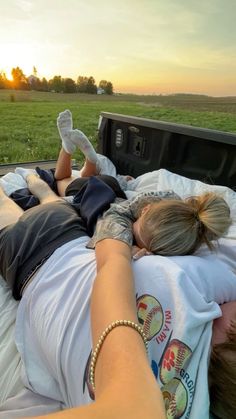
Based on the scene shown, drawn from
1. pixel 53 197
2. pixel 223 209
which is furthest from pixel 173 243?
pixel 53 197

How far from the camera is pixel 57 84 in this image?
7.56m

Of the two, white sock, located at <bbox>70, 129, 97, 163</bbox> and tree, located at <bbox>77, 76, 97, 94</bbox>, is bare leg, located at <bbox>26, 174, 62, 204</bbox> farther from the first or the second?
tree, located at <bbox>77, 76, 97, 94</bbox>

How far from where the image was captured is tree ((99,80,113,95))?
7160 mm

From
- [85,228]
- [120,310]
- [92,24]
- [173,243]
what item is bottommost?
[85,228]

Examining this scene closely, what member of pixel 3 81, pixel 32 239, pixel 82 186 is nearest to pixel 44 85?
pixel 3 81

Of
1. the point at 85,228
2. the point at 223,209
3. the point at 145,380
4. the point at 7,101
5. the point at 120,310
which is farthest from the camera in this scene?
the point at 7,101

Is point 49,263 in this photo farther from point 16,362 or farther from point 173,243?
point 173,243

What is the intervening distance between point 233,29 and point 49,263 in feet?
20.6

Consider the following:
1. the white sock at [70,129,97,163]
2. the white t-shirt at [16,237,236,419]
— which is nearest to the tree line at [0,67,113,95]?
the white sock at [70,129,97,163]

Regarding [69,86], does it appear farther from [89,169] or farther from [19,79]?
[89,169]

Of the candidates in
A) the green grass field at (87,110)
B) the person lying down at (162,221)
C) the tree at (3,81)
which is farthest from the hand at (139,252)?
the tree at (3,81)

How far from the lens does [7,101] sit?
741cm

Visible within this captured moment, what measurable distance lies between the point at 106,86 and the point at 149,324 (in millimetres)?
7181

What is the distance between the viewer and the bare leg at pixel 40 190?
1.65m
